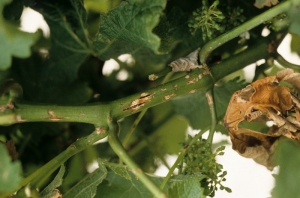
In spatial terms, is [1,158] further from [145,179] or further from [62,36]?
[62,36]

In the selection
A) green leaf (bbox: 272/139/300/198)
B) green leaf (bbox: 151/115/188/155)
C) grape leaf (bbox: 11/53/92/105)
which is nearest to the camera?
green leaf (bbox: 272/139/300/198)

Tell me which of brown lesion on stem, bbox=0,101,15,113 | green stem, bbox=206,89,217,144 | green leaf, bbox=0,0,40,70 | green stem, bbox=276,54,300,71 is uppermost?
green leaf, bbox=0,0,40,70

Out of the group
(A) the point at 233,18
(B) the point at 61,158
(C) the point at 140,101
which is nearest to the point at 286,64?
(A) the point at 233,18

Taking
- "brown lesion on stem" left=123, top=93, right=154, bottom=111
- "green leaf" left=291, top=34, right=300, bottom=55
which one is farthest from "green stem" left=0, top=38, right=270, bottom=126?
"green leaf" left=291, top=34, right=300, bottom=55

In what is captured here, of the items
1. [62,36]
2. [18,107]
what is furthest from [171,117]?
[18,107]

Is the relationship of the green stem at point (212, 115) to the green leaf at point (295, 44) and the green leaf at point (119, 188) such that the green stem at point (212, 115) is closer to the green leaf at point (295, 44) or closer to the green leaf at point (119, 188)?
the green leaf at point (119, 188)

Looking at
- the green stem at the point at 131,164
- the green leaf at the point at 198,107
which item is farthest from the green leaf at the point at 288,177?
the green leaf at the point at 198,107

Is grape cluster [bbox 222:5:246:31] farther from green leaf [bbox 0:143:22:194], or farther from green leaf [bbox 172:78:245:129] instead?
green leaf [bbox 0:143:22:194]

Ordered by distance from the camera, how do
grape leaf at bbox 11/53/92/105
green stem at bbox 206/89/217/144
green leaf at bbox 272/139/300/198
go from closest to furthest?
green leaf at bbox 272/139/300/198 < green stem at bbox 206/89/217/144 < grape leaf at bbox 11/53/92/105
